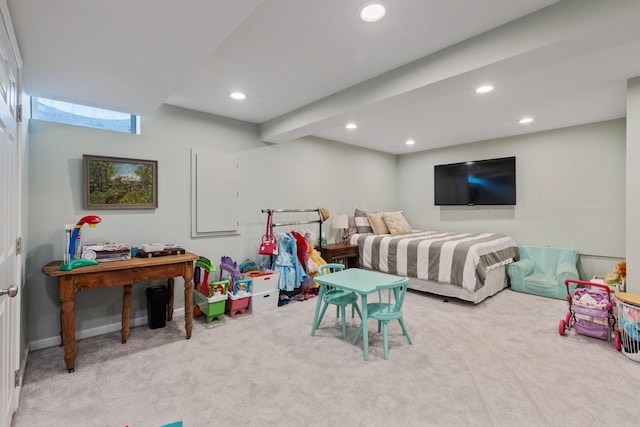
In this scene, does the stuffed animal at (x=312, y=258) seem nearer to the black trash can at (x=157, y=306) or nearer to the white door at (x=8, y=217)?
the black trash can at (x=157, y=306)

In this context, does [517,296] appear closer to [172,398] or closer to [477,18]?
[477,18]

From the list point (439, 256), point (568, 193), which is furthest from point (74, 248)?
point (568, 193)

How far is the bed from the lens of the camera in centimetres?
379

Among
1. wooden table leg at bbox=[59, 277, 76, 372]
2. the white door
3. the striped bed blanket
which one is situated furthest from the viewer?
the striped bed blanket

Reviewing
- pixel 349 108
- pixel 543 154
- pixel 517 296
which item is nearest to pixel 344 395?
pixel 349 108

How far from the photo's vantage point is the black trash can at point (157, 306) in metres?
3.10

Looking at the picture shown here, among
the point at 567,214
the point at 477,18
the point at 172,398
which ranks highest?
the point at 477,18

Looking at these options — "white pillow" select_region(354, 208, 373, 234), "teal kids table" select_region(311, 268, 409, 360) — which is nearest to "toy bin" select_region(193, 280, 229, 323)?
"teal kids table" select_region(311, 268, 409, 360)

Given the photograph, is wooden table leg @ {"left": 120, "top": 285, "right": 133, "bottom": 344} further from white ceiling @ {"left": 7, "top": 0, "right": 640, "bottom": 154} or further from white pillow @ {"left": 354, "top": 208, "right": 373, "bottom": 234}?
white pillow @ {"left": 354, "top": 208, "right": 373, "bottom": 234}

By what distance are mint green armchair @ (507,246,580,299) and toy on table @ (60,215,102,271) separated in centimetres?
507

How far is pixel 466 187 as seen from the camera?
5441 mm

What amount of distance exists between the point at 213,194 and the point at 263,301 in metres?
1.43

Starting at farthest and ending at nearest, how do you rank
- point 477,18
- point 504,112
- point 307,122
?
point 504,112 < point 307,122 < point 477,18

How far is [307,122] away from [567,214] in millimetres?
4031
